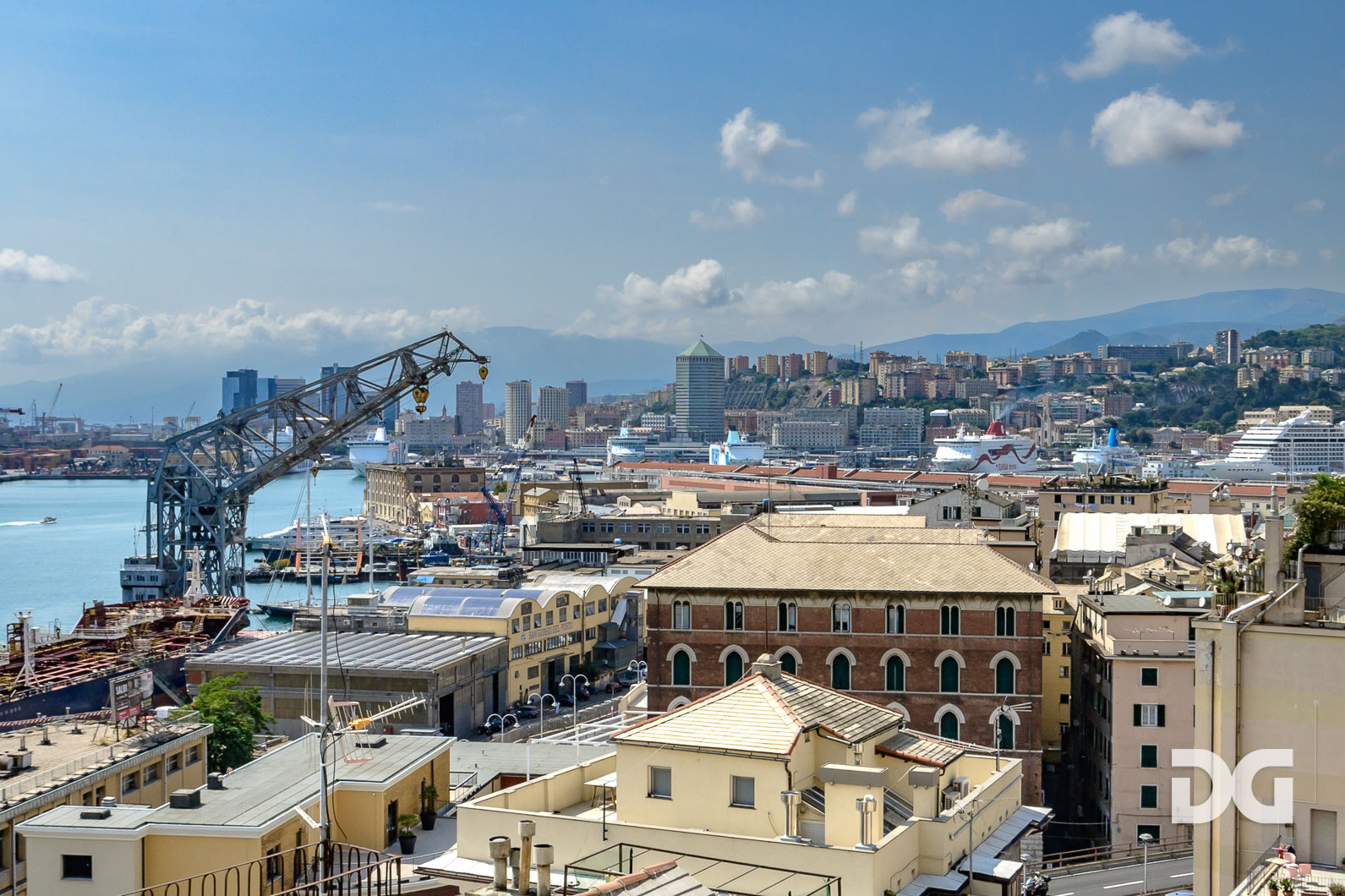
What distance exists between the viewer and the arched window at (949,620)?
18906 millimetres

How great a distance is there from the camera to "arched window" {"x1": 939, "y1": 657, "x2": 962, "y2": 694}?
18.9 metres

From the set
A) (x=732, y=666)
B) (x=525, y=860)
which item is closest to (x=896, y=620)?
(x=732, y=666)

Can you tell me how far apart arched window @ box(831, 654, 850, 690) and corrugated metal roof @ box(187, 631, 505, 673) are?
8770mm

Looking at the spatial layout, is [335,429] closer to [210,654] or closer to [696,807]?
[210,654]

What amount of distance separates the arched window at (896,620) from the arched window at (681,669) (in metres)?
2.99

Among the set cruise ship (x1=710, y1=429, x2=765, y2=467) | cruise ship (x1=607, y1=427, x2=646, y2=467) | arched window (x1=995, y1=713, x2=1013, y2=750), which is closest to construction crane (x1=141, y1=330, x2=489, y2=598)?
arched window (x1=995, y1=713, x2=1013, y2=750)

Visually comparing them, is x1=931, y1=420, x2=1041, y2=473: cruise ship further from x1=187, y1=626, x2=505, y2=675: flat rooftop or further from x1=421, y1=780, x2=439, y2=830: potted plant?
x1=421, y1=780, x2=439, y2=830: potted plant

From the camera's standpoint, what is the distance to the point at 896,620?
62.7ft

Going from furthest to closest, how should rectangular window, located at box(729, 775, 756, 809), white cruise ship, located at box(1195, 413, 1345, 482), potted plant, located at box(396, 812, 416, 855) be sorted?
white cruise ship, located at box(1195, 413, 1345, 482) < potted plant, located at box(396, 812, 416, 855) < rectangular window, located at box(729, 775, 756, 809)

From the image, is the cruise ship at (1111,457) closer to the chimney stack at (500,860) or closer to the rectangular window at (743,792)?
the rectangular window at (743,792)

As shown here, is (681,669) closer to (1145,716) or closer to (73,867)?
(1145,716)

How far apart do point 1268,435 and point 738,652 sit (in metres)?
101

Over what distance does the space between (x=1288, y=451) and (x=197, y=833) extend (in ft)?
362

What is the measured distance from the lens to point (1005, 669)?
18.8 metres
